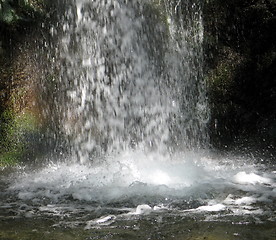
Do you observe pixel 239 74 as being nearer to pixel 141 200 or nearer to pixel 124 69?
pixel 124 69

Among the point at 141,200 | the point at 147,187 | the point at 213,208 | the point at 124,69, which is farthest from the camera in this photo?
A: the point at 124,69

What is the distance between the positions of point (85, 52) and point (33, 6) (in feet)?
4.04

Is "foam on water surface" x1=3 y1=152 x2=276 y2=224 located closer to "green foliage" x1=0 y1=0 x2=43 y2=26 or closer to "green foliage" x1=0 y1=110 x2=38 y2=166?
"green foliage" x1=0 y1=110 x2=38 y2=166

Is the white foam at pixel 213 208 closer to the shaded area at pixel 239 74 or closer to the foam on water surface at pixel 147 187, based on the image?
the foam on water surface at pixel 147 187

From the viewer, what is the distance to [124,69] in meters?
7.46

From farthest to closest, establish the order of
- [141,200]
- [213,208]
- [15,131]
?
1. [15,131]
2. [141,200]
3. [213,208]

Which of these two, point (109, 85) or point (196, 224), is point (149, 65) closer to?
point (109, 85)

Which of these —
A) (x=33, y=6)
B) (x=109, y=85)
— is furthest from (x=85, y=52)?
(x=33, y=6)

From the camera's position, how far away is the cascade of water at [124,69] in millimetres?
7395

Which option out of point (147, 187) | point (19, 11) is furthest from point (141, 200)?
point (19, 11)

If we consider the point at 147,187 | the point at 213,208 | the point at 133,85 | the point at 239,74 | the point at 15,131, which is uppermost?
the point at 239,74

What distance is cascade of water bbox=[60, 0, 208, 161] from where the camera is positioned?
24.3ft

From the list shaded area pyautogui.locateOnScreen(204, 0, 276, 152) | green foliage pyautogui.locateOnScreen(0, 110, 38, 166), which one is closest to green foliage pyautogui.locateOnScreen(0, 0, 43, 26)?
green foliage pyautogui.locateOnScreen(0, 110, 38, 166)

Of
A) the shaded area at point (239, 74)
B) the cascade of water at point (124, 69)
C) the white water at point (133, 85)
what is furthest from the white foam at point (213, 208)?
the shaded area at point (239, 74)
